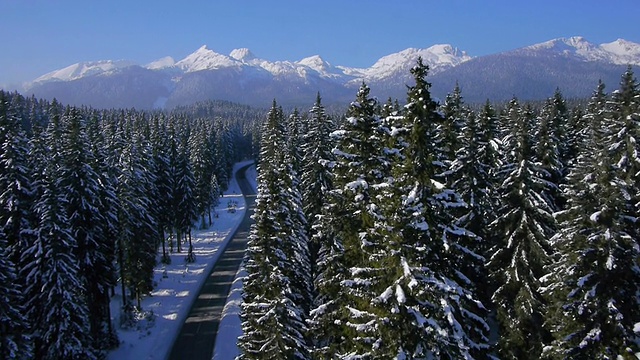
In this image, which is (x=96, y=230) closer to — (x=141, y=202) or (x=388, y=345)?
(x=141, y=202)

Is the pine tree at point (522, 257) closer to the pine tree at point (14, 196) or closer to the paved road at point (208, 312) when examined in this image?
the paved road at point (208, 312)

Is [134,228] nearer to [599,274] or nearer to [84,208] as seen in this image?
[84,208]

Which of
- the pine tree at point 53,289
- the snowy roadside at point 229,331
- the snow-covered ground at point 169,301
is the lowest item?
the snowy roadside at point 229,331

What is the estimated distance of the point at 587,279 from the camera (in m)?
18.4

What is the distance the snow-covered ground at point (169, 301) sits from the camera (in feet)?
115

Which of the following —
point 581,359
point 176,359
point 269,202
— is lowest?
point 176,359

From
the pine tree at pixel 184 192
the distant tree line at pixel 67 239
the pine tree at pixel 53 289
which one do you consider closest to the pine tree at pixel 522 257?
the pine tree at pixel 53 289

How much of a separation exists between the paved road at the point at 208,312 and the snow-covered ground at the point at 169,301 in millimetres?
693

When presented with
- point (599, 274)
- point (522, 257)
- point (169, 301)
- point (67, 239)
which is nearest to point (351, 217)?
point (599, 274)

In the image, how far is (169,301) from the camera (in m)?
44.4

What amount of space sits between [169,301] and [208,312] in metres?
4.47

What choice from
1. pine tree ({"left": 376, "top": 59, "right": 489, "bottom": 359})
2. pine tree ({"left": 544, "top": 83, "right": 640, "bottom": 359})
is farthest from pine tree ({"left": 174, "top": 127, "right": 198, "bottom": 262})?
pine tree ({"left": 376, "top": 59, "right": 489, "bottom": 359})

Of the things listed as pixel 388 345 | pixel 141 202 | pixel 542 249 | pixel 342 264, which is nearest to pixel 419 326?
pixel 388 345

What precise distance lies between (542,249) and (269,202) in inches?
549
